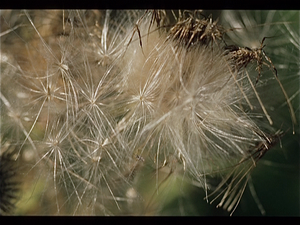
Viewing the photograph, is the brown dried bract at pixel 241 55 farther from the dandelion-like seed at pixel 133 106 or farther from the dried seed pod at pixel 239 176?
the dried seed pod at pixel 239 176

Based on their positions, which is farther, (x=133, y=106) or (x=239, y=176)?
(x=239, y=176)

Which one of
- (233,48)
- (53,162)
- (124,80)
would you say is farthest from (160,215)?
(233,48)

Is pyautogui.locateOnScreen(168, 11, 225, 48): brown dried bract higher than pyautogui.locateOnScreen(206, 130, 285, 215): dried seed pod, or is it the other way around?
pyautogui.locateOnScreen(168, 11, 225, 48): brown dried bract

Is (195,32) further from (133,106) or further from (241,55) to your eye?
(133,106)

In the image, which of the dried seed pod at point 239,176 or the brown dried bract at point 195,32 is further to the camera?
the dried seed pod at point 239,176

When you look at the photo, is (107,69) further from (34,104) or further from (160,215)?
(160,215)

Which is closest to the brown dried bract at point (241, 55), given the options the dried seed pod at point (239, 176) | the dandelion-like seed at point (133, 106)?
the dandelion-like seed at point (133, 106)

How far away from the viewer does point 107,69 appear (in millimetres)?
1310

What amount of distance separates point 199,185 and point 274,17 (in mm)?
732

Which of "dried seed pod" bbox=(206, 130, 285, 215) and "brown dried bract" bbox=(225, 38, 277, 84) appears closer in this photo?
"brown dried bract" bbox=(225, 38, 277, 84)

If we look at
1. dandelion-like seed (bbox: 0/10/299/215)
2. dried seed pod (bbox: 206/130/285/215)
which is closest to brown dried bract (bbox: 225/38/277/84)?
dandelion-like seed (bbox: 0/10/299/215)

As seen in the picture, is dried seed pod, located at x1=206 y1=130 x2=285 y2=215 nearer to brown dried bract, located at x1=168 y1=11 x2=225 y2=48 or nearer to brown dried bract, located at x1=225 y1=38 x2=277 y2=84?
brown dried bract, located at x1=225 y1=38 x2=277 y2=84

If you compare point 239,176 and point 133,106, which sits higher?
point 133,106

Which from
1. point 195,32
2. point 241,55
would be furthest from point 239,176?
point 195,32
